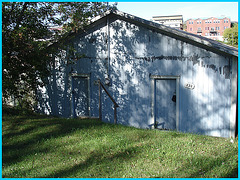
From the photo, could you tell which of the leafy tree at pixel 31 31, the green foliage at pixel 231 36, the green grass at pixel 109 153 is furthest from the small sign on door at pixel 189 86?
the green foliage at pixel 231 36

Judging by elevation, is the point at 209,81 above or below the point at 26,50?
below

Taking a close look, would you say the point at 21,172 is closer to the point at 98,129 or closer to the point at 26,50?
the point at 98,129

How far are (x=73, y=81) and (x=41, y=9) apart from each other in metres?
3.37

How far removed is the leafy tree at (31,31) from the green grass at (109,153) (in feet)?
8.37

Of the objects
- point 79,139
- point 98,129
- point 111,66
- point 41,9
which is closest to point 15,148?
point 79,139

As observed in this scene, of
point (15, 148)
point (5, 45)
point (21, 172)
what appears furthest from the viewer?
point (5, 45)

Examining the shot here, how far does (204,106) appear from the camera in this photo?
30.1 ft

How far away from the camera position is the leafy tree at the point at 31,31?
386 inches

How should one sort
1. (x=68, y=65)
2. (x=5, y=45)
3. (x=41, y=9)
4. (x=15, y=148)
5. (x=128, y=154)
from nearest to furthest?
(x=128, y=154) → (x=15, y=148) → (x=5, y=45) → (x=41, y=9) → (x=68, y=65)

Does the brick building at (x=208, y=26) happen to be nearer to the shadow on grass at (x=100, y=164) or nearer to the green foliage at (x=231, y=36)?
the green foliage at (x=231, y=36)

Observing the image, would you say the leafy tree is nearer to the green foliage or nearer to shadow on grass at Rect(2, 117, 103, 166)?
shadow on grass at Rect(2, 117, 103, 166)

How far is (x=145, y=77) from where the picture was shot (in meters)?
10.1

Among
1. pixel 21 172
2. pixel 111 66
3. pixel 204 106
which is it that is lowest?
pixel 21 172

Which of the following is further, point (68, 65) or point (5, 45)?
point (68, 65)
